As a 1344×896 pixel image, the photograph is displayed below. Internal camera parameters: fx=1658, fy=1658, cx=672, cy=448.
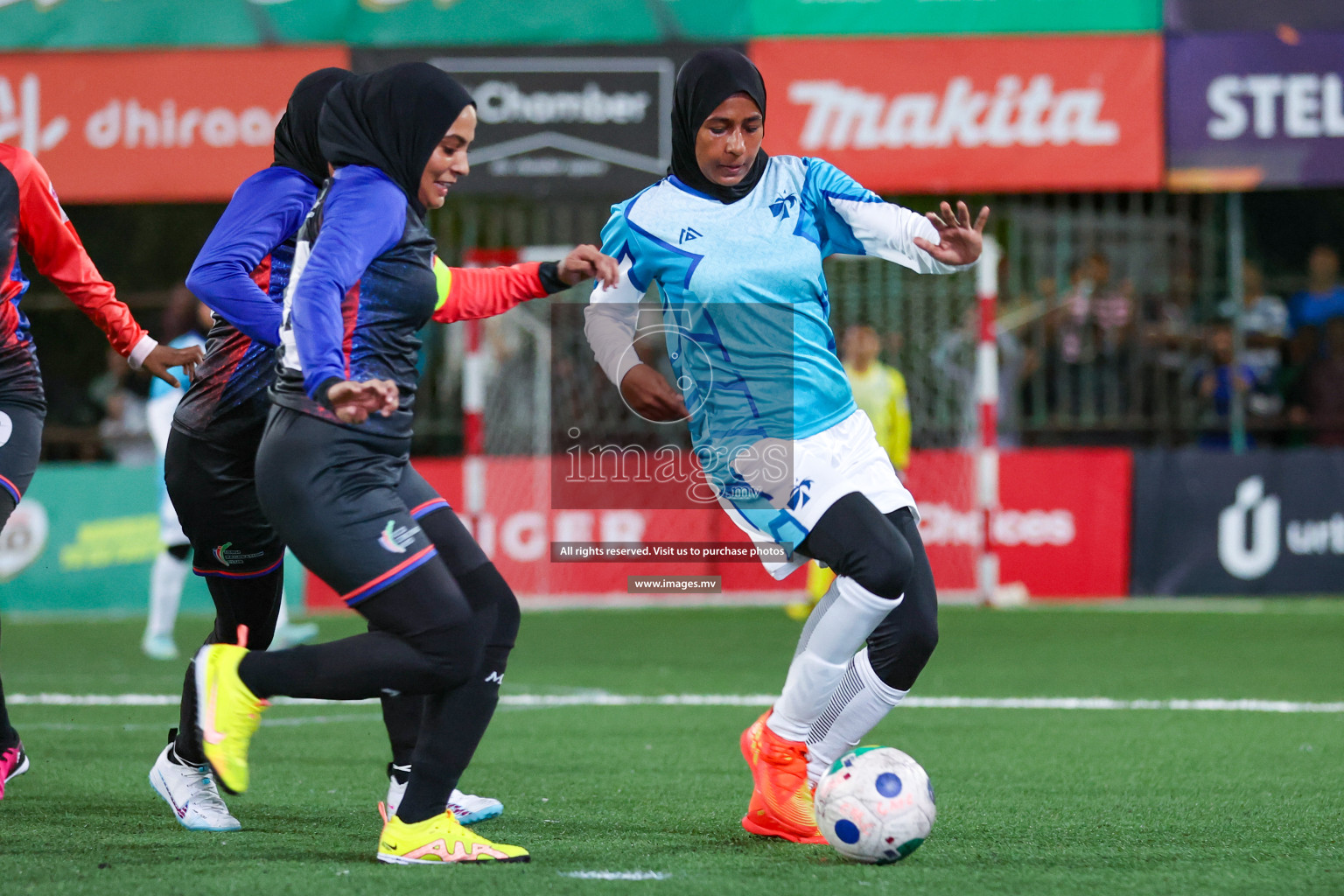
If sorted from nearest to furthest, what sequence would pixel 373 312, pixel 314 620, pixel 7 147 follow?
pixel 373 312, pixel 7 147, pixel 314 620

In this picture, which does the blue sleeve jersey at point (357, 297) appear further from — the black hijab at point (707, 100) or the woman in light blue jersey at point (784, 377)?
the black hijab at point (707, 100)

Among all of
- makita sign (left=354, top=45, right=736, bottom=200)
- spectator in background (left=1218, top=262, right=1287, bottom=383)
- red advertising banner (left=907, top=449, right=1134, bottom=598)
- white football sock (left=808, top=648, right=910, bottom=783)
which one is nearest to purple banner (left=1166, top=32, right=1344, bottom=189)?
spectator in background (left=1218, top=262, right=1287, bottom=383)

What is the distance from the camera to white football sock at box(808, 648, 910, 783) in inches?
190

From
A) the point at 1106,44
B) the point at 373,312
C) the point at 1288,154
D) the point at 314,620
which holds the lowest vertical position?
the point at 314,620

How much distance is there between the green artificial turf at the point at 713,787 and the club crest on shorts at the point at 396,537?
0.82 metres

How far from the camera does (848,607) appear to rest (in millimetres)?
4719

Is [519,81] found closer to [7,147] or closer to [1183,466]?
[1183,466]

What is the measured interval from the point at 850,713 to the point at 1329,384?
10088 millimetres

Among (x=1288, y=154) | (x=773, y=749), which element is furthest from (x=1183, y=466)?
(x=773, y=749)

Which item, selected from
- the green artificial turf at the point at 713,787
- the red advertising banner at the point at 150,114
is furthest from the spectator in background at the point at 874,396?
the red advertising banner at the point at 150,114

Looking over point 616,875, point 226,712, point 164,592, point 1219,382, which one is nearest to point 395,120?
point 226,712

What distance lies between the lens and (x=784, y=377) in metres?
4.88

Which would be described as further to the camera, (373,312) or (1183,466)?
(1183,466)

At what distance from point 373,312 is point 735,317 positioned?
1163 mm
